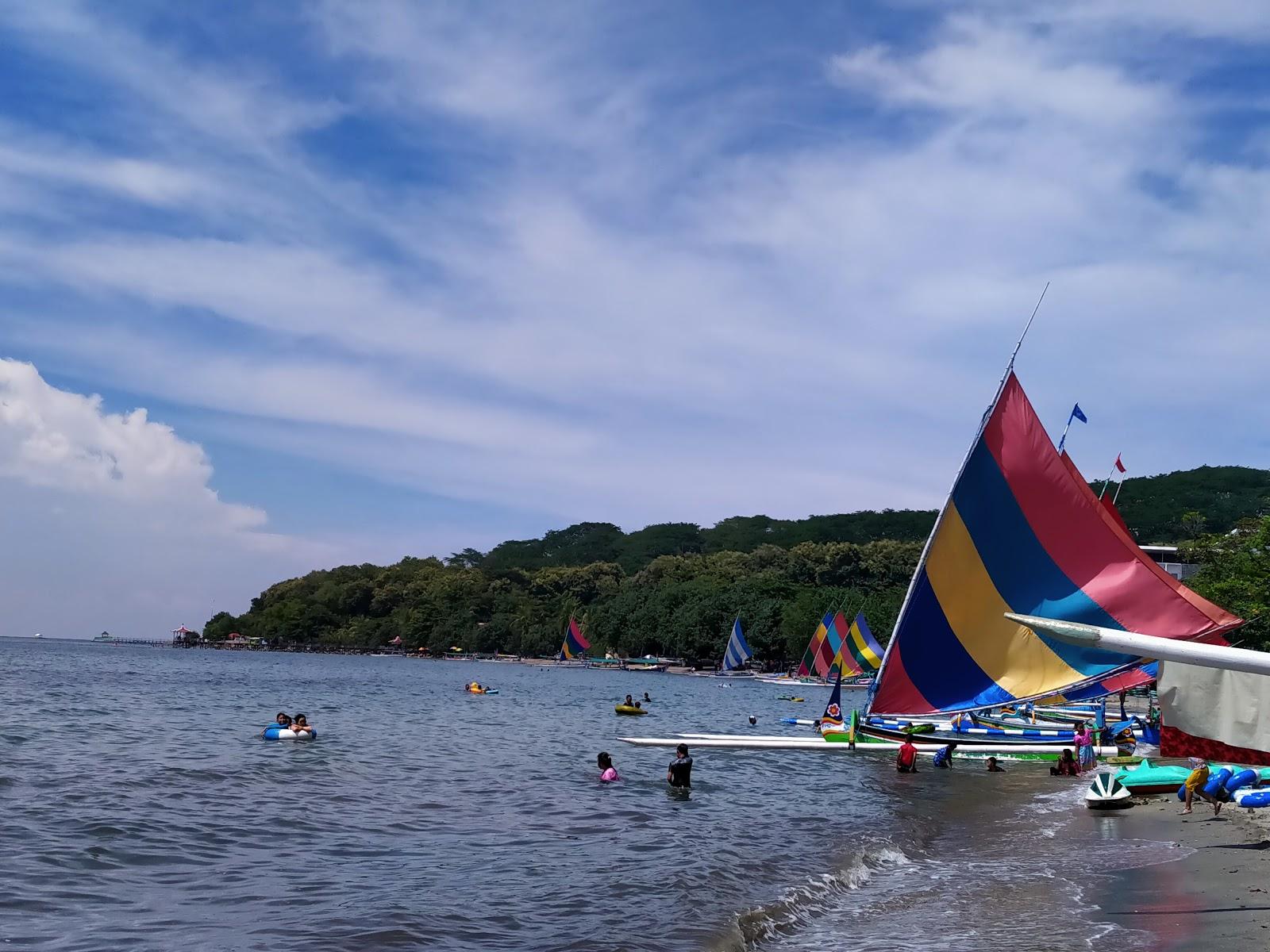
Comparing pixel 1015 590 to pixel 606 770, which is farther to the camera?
pixel 606 770

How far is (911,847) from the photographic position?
22.0 meters

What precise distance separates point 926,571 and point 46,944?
18090 millimetres

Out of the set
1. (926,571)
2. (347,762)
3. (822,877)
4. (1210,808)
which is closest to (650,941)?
(822,877)

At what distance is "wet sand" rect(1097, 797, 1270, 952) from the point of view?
528 inches

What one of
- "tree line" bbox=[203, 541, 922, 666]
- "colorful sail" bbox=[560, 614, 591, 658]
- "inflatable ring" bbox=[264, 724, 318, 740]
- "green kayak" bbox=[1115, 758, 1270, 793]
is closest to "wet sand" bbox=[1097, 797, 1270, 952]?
"green kayak" bbox=[1115, 758, 1270, 793]

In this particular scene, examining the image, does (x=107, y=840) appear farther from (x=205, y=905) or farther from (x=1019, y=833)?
(x=1019, y=833)

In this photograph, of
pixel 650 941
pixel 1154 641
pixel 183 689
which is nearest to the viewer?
pixel 1154 641

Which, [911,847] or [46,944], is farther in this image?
[911,847]

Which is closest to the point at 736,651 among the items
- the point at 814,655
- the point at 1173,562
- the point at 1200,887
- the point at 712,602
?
the point at 712,602

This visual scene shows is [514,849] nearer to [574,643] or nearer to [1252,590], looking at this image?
[1252,590]

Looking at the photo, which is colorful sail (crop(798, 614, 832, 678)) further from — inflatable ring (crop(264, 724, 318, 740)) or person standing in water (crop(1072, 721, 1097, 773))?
inflatable ring (crop(264, 724, 318, 740))

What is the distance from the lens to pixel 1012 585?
23.8 metres

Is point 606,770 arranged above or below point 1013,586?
below

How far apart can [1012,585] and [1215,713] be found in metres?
7.68
